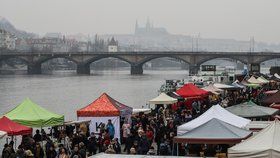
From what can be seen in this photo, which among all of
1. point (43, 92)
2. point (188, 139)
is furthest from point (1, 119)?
point (43, 92)

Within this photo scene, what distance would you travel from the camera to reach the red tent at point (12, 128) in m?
18.3

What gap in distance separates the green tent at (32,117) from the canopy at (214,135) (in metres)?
6.31

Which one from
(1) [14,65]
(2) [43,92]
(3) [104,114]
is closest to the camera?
(3) [104,114]

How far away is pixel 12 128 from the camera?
1852 centimetres

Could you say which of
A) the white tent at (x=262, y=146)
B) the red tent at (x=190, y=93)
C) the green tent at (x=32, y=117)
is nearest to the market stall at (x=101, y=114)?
the green tent at (x=32, y=117)

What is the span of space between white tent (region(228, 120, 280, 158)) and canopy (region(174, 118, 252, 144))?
265 centimetres

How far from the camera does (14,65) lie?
169 m

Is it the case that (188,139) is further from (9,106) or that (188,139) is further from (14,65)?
(14,65)

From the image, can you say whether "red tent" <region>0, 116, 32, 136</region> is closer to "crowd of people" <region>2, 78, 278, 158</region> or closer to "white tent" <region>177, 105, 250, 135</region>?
"crowd of people" <region>2, 78, 278, 158</region>

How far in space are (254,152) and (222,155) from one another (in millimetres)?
2918

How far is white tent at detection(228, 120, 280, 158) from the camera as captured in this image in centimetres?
1193

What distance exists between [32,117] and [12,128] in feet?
7.69

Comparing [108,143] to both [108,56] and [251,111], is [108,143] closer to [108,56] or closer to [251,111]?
[251,111]

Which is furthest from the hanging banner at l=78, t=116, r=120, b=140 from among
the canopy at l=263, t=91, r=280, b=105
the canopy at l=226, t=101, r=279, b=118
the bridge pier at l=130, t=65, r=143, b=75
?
the bridge pier at l=130, t=65, r=143, b=75
